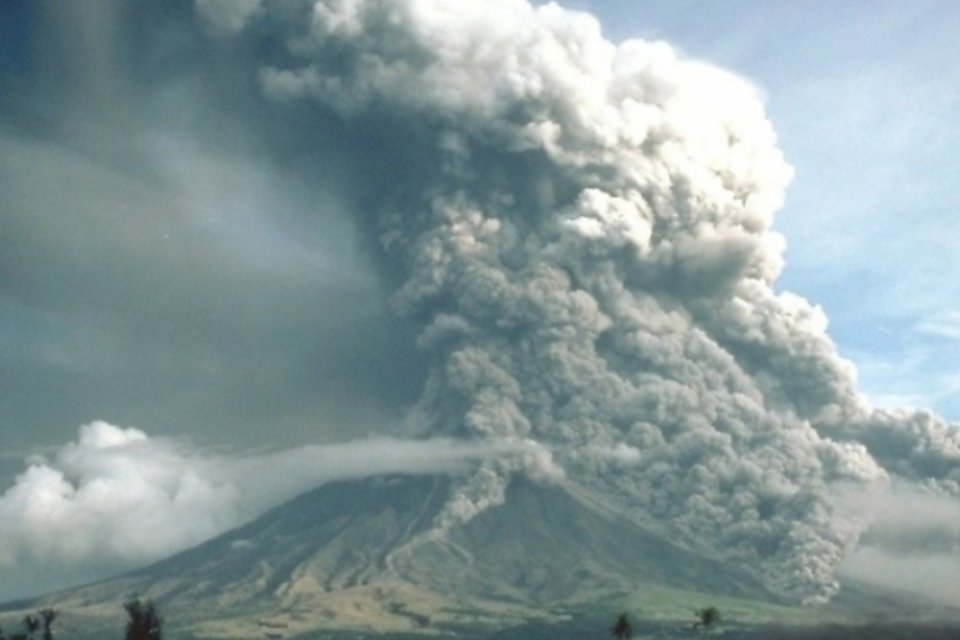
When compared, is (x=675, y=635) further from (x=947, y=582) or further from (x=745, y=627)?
(x=947, y=582)

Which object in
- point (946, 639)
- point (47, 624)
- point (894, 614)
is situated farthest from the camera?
point (47, 624)

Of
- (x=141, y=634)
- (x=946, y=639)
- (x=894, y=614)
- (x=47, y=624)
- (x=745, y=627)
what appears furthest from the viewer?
(x=745, y=627)

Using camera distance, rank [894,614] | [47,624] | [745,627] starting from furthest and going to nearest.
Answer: [745,627]
[47,624]
[894,614]

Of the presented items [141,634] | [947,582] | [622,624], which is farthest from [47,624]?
[947,582]

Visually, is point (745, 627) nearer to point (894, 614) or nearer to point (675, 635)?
point (675, 635)

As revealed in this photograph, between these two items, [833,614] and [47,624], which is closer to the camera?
[833,614]

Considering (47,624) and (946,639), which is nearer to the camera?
(946,639)

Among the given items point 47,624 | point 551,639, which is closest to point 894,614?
point 47,624

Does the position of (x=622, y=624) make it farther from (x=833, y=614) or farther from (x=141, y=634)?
(x=833, y=614)

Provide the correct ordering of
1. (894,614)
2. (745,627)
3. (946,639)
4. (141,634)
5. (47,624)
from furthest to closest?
(745,627) < (47,624) < (141,634) < (894,614) < (946,639)
